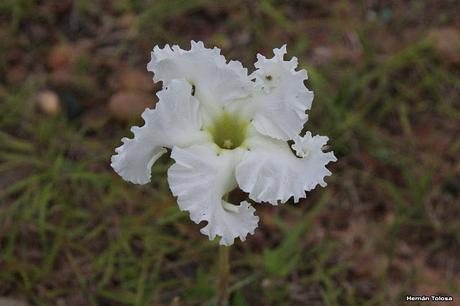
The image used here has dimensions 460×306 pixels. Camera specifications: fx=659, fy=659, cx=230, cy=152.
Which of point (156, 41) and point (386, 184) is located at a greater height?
point (156, 41)

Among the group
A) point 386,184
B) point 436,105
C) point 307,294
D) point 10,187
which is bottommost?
point 307,294

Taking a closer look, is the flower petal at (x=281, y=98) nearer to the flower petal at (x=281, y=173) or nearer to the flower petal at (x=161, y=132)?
the flower petal at (x=281, y=173)

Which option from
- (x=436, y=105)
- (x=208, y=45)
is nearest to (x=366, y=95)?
(x=436, y=105)

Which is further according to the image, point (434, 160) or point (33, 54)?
point (33, 54)

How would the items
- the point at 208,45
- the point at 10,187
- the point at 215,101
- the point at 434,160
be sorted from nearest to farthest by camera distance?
the point at 215,101
the point at 10,187
the point at 434,160
the point at 208,45

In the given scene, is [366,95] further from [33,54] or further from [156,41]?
[33,54]

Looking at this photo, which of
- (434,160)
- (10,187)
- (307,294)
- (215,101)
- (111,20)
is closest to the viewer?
(215,101)

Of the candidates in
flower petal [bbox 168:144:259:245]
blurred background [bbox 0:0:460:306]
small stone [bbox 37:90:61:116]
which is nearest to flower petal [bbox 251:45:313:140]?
flower petal [bbox 168:144:259:245]

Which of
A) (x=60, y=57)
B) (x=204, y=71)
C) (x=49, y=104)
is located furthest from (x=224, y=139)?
(x=60, y=57)
